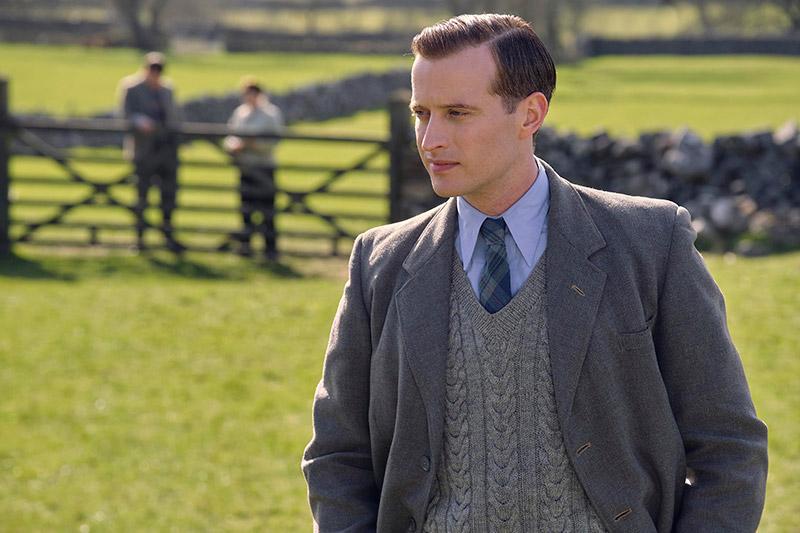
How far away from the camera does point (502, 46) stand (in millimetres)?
2516

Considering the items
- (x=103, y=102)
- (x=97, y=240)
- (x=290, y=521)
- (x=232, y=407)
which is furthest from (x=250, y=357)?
(x=103, y=102)

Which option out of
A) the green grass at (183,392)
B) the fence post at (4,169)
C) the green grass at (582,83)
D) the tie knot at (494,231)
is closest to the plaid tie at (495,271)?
the tie knot at (494,231)

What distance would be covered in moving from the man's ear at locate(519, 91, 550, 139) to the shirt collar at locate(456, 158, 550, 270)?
142 millimetres

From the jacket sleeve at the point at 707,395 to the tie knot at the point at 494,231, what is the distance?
34cm

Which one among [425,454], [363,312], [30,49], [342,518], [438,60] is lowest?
[30,49]

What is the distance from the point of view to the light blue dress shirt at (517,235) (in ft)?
8.65

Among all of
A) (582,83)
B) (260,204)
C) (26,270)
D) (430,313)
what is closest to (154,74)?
(260,204)

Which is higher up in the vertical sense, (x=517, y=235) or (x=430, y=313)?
(x=517, y=235)

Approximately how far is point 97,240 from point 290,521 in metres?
8.67

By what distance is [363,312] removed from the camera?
274 cm

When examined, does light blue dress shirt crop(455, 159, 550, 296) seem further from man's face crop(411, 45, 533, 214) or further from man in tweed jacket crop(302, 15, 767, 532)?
man's face crop(411, 45, 533, 214)

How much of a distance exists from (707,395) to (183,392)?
596cm

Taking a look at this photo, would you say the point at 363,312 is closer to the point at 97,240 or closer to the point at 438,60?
the point at 438,60

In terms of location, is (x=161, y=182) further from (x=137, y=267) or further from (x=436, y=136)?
(x=436, y=136)
